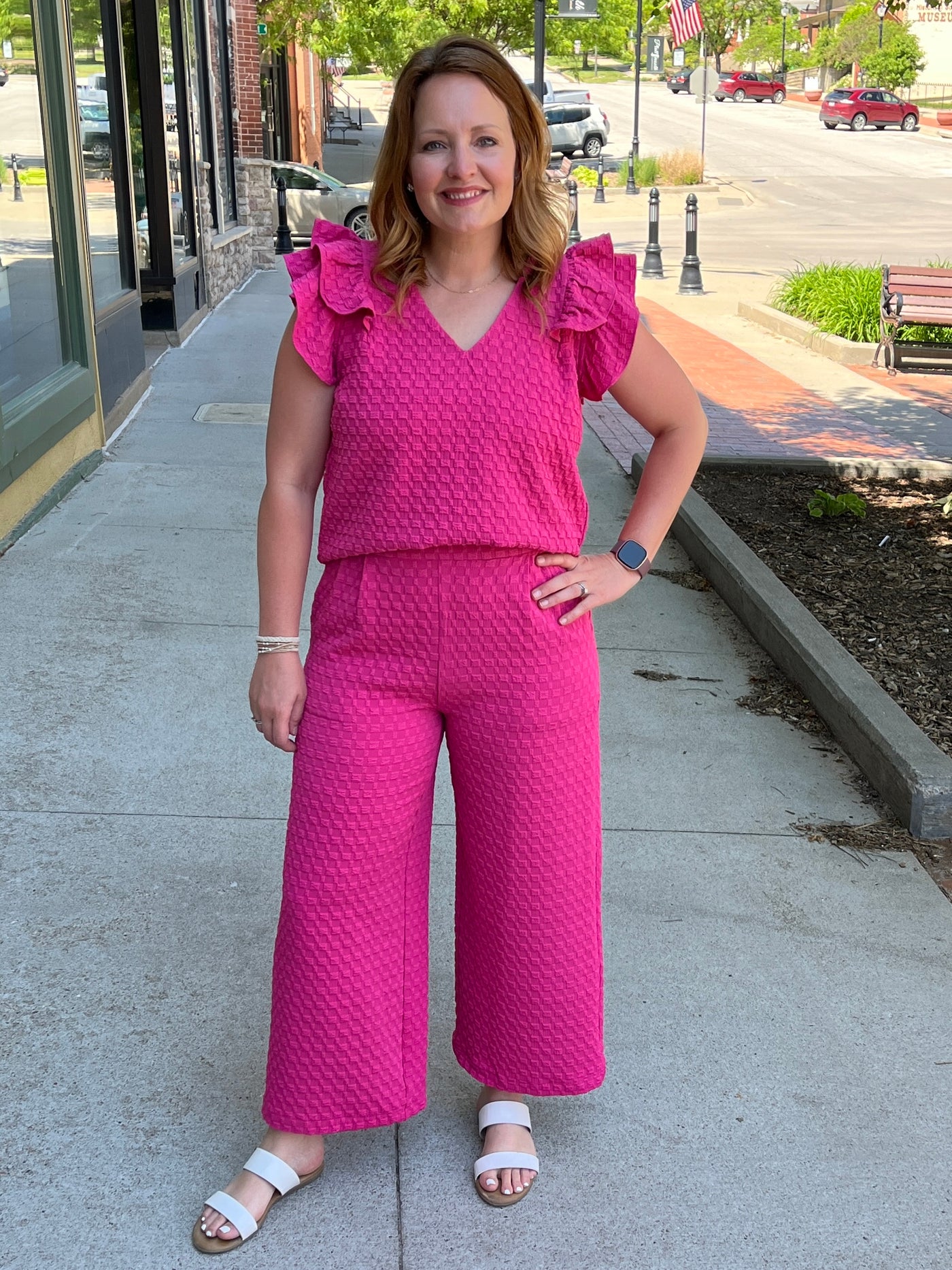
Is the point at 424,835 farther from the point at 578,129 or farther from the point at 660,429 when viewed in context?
the point at 578,129

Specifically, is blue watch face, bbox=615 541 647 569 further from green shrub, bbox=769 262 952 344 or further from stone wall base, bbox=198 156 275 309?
stone wall base, bbox=198 156 275 309

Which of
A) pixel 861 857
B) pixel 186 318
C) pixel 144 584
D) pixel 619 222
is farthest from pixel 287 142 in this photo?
pixel 861 857

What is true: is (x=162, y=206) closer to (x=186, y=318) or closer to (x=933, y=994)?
(x=186, y=318)

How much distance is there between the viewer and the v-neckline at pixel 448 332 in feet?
7.18

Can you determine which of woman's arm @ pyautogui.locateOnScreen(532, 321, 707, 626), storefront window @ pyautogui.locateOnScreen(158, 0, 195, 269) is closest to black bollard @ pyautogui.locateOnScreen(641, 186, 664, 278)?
storefront window @ pyautogui.locateOnScreen(158, 0, 195, 269)

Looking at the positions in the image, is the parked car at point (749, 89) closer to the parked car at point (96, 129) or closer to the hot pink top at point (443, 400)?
the parked car at point (96, 129)

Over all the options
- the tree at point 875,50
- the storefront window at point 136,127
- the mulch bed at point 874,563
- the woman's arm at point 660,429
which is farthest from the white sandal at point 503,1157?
the tree at point 875,50

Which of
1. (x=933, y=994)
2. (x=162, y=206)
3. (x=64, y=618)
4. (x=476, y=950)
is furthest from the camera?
(x=162, y=206)

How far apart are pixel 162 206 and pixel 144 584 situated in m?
6.72

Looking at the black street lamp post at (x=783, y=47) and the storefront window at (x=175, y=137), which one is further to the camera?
the black street lamp post at (x=783, y=47)

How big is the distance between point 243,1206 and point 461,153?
1.74m

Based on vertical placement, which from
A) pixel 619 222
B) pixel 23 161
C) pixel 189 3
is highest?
pixel 189 3

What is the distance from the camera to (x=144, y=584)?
222 inches

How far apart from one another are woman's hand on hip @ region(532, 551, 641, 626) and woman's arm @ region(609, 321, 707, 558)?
8cm
